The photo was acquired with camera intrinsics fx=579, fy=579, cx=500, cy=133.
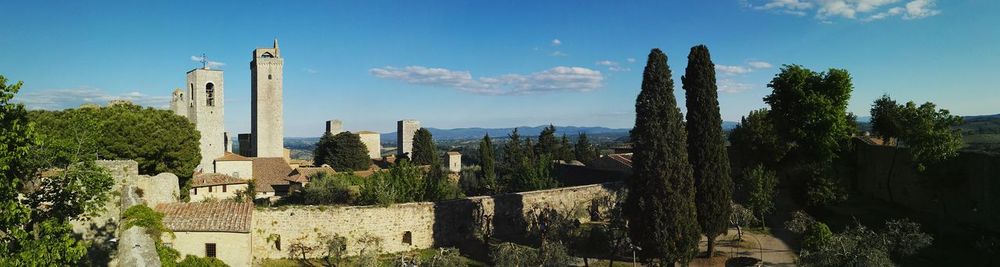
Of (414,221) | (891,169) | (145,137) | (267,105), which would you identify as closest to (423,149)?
(267,105)

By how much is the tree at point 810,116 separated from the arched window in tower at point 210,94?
46.4 metres

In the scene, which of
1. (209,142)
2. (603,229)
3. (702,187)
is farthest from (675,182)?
(209,142)

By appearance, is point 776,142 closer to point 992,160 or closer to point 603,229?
point 992,160

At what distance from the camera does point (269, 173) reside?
150 ft

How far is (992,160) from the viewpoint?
21.9m

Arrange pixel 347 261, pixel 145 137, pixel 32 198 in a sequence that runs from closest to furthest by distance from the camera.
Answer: pixel 32 198
pixel 347 261
pixel 145 137

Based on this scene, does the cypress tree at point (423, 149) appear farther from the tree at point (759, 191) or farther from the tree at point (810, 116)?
the tree at point (759, 191)

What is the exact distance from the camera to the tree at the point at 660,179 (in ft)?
65.6

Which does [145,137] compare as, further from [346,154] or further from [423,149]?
[423,149]

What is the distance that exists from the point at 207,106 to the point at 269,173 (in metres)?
12.0

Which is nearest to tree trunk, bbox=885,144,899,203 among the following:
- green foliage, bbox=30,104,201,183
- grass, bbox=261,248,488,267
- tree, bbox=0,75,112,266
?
grass, bbox=261,248,488,267

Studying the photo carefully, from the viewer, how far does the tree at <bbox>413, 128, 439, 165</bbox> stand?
7012 centimetres

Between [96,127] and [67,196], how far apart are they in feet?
6.38

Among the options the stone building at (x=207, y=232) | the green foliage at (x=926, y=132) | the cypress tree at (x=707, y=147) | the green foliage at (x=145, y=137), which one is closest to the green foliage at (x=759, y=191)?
the cypress tree at (x=707, y=147)
